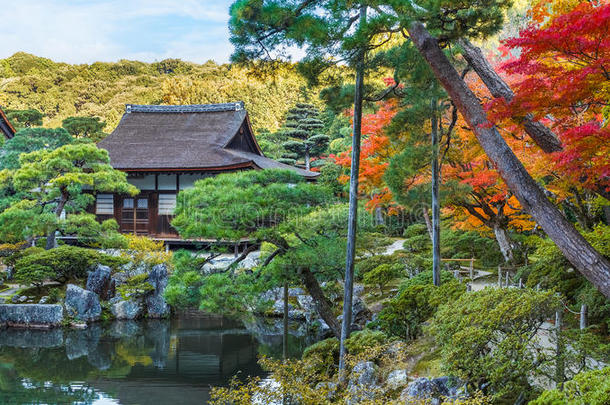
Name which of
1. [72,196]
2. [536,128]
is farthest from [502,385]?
[72,196]

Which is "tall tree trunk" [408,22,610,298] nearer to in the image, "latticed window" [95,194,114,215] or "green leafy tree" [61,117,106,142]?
"latticed window" [95,194,114,215]

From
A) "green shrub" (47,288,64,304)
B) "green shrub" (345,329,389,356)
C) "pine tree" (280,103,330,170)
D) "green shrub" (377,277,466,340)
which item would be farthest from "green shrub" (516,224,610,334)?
"pine tree" (280,103,330,170)

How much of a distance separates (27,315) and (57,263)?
1363mm

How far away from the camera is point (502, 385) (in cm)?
448

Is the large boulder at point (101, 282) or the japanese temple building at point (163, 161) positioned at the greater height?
the japanese temple building at point (163, 161)

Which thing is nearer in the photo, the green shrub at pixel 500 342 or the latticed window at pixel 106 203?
the green shrub at pixel 500 342

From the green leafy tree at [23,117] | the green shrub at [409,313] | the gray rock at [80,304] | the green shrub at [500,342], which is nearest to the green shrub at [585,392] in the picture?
the green shrub at [500,342]

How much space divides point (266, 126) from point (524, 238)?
A: 87.2ft

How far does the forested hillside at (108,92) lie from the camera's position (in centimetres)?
3800

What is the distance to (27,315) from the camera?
37.5ft

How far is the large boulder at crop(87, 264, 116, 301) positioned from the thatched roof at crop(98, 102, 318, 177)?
4.68 metres

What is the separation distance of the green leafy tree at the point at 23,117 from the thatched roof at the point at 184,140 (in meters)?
Answer: 8.25

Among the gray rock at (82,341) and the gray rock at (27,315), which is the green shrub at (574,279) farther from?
the gray rock at (27,315)

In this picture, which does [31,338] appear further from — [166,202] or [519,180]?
[519,180]
